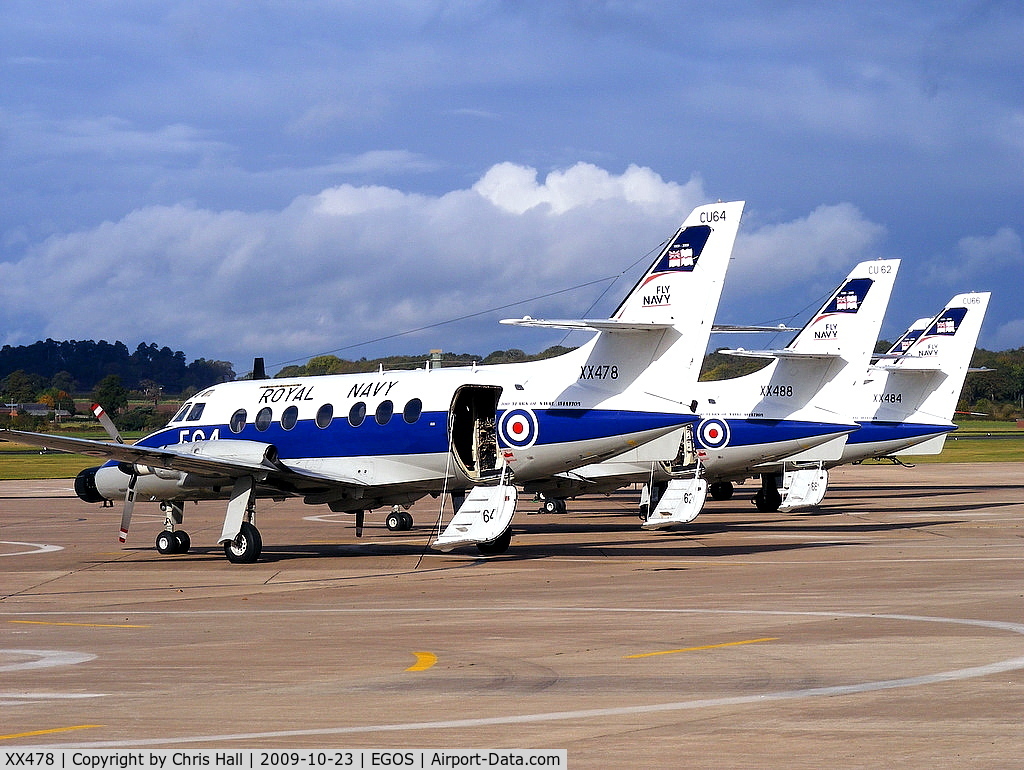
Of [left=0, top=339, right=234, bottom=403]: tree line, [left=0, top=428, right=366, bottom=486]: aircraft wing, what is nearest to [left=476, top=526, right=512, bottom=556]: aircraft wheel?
[left=0, top=428, right=366, bottom=486]: aircraft wing

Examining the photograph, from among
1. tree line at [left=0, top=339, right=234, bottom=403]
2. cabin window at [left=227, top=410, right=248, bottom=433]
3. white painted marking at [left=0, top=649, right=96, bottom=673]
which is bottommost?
white painted marking at [left=0, top=649, right=96, bottom=673]

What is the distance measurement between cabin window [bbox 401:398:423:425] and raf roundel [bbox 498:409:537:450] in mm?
1733

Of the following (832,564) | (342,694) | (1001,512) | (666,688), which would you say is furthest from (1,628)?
(1001,512)

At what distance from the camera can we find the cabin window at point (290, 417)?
25.2m

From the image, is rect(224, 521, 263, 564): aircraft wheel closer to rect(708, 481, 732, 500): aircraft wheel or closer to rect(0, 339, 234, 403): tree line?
rect(708, 481, 732, 500): aircraft wheel

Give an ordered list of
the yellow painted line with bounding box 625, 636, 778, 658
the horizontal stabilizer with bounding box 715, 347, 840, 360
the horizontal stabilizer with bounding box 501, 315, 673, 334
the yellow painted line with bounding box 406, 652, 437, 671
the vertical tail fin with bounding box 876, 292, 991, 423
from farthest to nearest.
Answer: the vertical tail fin with bounding box 876, 292, 991, 423 < the horizontal stabilizer with bounding box 715, 347, 840, 360 < the horizontal stabilizer with bounding box 501, 315, 673, 334 < the yellow painted line with bounding box 625, 636, 778, 658 < the yellow painted line with bounding box 406, 652, 437, 671

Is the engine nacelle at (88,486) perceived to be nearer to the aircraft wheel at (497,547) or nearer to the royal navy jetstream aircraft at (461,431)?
the royal navy jetstream aircraft at (461,431)

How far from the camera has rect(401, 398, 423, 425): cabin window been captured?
2375 cm

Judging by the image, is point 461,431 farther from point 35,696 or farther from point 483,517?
point 35,696

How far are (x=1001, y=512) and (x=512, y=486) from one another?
19110 mm

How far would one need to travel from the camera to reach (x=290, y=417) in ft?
82.9

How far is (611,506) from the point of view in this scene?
4166 centimetres

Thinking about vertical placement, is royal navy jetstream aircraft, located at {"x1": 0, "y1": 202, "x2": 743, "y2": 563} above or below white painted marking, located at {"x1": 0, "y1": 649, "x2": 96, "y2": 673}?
above

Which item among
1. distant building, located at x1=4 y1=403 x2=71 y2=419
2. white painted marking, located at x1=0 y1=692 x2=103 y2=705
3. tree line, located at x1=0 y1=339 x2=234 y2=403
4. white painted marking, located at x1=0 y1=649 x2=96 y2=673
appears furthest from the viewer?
tree line, located at x1=0 y1=339 x2=234 y2=403
